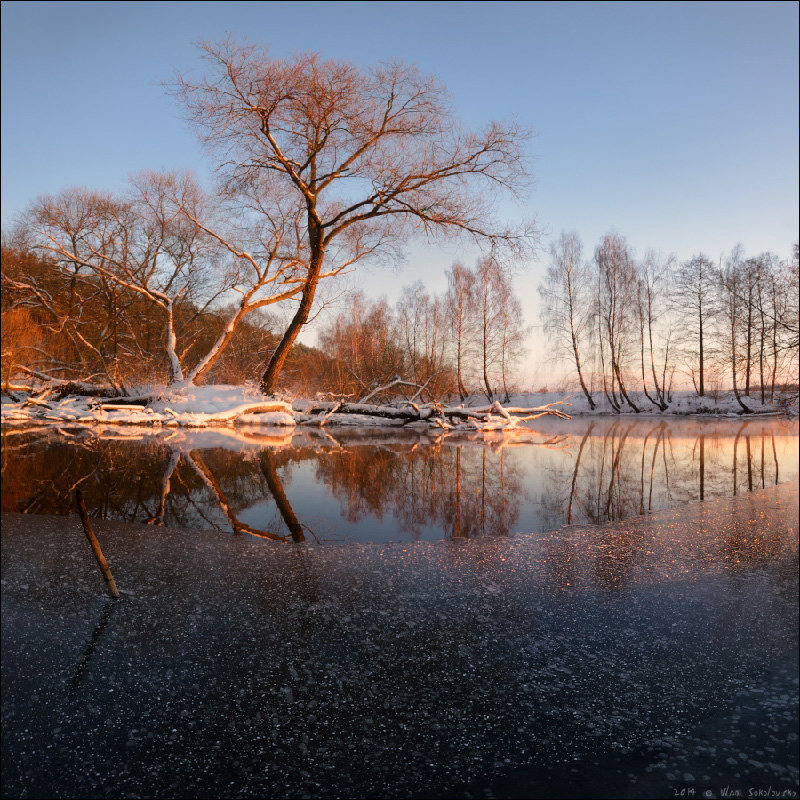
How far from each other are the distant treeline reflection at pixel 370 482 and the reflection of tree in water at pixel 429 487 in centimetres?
2

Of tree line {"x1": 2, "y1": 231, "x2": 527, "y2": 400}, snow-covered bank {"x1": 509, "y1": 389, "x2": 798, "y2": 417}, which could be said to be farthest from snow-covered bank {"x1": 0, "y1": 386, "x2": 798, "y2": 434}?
snow-covered bank {"x1": 509, "y1": 389, "x2": 798, "y2": 417}

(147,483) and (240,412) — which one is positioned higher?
(240,412)

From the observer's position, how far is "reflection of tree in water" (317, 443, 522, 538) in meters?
4.28

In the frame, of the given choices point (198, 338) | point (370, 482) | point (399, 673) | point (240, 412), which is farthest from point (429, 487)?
point (198, 338)

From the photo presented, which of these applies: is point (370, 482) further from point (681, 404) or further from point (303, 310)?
point (681, 404)

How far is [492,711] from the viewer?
1.69 meters

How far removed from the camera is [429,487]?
18.3 feet

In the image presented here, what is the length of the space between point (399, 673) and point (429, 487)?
367 cm

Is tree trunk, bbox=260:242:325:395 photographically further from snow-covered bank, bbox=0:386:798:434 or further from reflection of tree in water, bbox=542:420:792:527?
reflection of tree in water, bbox=542:420:792:527

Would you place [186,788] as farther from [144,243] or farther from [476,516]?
[144,243]

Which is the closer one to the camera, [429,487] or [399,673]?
[399,673]

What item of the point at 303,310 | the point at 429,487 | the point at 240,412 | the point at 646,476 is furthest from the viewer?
the point at 303,310

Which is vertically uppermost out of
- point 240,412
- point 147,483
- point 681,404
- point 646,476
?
point 240,412

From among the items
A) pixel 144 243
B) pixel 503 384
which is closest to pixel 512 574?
pixel 144 243
